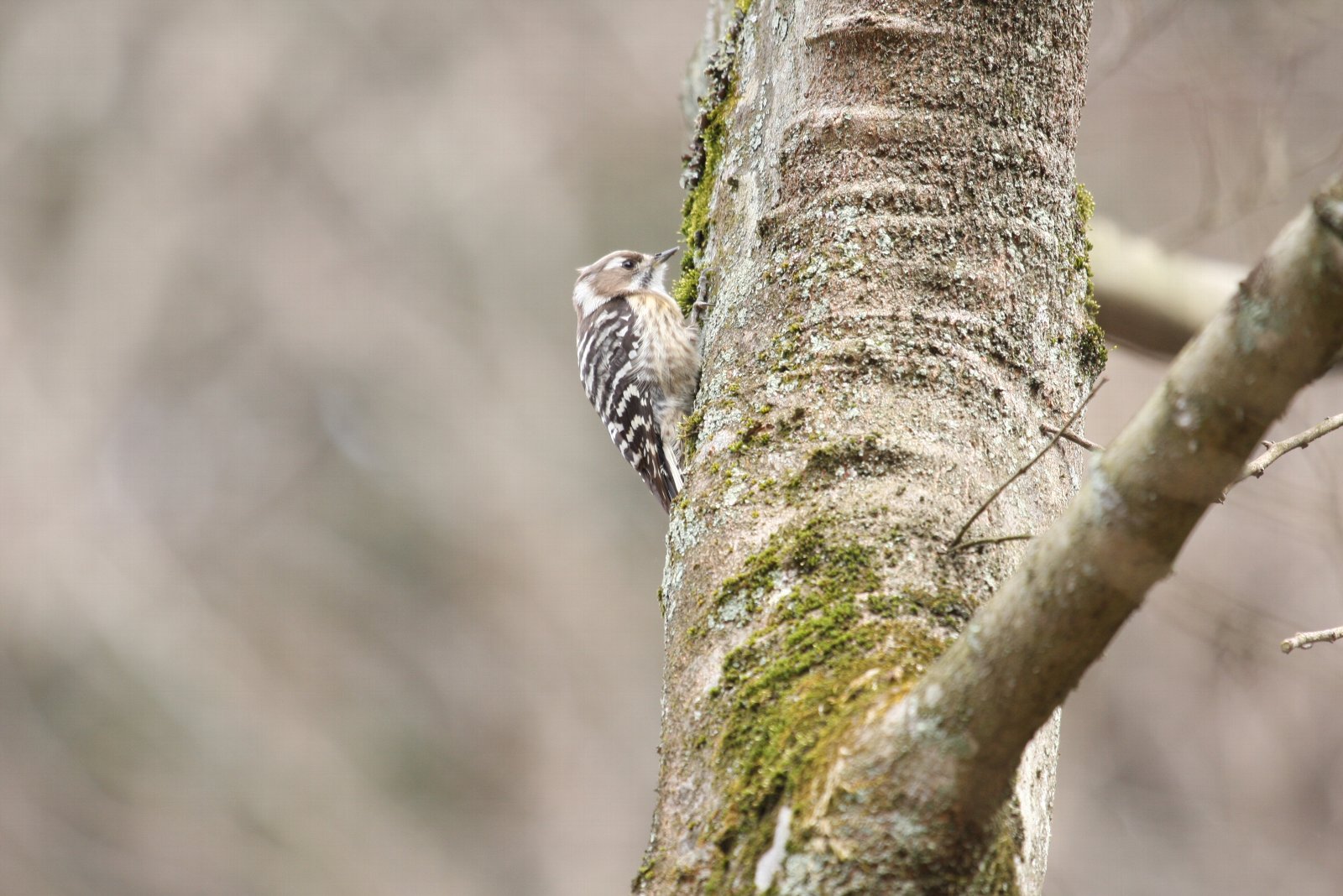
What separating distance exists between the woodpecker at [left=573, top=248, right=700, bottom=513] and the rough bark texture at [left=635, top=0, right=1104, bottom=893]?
1.06 m

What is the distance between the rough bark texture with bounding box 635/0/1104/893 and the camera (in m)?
1.58

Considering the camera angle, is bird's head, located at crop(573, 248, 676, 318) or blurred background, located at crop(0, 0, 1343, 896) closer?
bird's head, located at crop(573, 248, 676, 318)

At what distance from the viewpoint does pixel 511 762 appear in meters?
12.2

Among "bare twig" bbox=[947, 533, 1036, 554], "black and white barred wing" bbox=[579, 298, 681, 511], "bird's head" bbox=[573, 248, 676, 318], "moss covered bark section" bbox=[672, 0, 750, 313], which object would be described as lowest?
"bare twig" bbox=[947, 533, 1036, 554]

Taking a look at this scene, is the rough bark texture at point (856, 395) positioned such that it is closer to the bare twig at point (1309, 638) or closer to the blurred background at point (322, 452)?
the bare twig at point (1309, 638)

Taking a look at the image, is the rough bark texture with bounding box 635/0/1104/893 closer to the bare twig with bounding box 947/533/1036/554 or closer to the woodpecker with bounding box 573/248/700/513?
the bare twig with bounding box 947/533/1036/554

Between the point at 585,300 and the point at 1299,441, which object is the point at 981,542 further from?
the point at 585,300

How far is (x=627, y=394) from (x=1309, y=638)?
99.5 inches

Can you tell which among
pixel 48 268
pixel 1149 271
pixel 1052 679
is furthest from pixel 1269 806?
pixel 48 268

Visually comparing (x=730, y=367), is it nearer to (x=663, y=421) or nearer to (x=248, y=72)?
(x=663, y=421)

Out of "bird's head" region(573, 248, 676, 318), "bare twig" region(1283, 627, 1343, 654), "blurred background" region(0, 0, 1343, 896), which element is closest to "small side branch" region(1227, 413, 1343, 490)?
"bare twig" region(1283, 627, 1343, 654)

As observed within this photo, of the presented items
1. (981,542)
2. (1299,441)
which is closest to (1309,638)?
(1299,441)

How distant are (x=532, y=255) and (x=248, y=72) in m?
3.05

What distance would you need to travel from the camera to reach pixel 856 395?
1.97m
